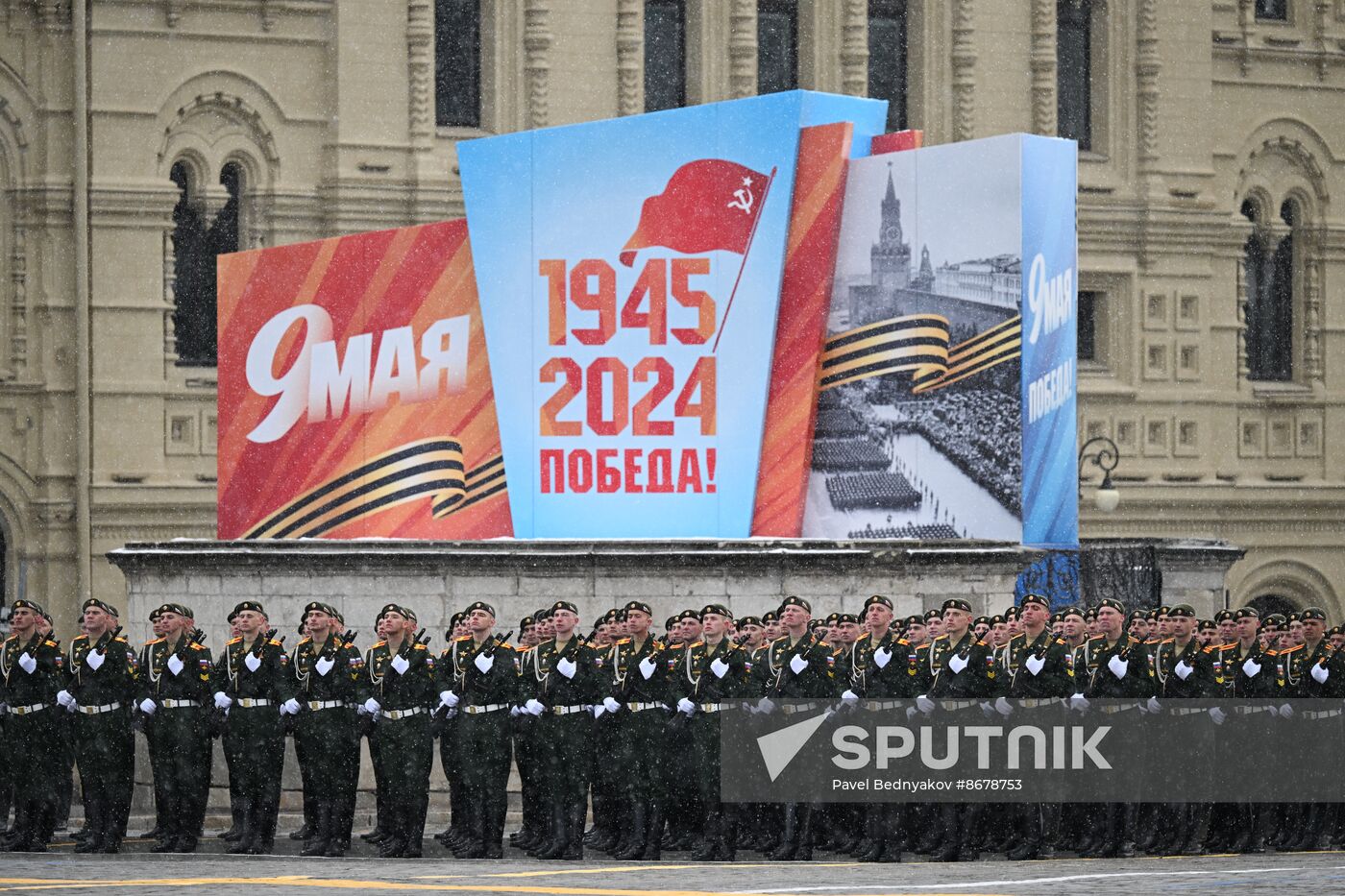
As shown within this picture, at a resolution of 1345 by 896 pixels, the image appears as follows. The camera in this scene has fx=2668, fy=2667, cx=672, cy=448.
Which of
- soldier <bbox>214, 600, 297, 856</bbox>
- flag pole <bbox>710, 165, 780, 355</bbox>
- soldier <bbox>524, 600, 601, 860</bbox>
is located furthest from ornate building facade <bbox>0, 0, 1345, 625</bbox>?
soldier <bbox>524, 600, 601, 860</bbox>

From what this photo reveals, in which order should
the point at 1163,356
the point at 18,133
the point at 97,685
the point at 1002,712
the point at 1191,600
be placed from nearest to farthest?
the point at 1002,712 < the point at 97,685 < the point at 1191,600 < the point at 18,133 < the point at 1163,356

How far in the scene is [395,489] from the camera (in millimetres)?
21625

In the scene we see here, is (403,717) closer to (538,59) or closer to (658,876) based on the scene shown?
(658,876)

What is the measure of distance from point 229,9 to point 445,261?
10607 millimetres

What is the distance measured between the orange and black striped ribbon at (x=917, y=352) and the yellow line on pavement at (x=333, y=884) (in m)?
8.12

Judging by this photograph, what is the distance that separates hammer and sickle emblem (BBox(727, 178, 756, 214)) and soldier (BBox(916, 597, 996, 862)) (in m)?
5.78

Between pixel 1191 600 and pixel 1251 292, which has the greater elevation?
pixel 1251 292

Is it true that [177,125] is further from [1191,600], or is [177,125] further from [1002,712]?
[1002,712]

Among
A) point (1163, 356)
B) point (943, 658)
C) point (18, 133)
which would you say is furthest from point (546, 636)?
point (1163, 356)

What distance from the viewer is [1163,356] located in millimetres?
35031

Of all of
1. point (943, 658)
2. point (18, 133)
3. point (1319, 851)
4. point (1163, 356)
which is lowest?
point (1319, 851)

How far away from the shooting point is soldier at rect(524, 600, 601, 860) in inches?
613

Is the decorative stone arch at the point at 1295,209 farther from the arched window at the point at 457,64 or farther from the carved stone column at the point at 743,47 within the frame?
the arched window at the point at 457,64

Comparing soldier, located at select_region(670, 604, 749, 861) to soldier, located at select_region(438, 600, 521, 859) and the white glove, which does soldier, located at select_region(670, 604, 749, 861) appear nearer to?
soldier, located at select_region(438, 600, 521, 859)
